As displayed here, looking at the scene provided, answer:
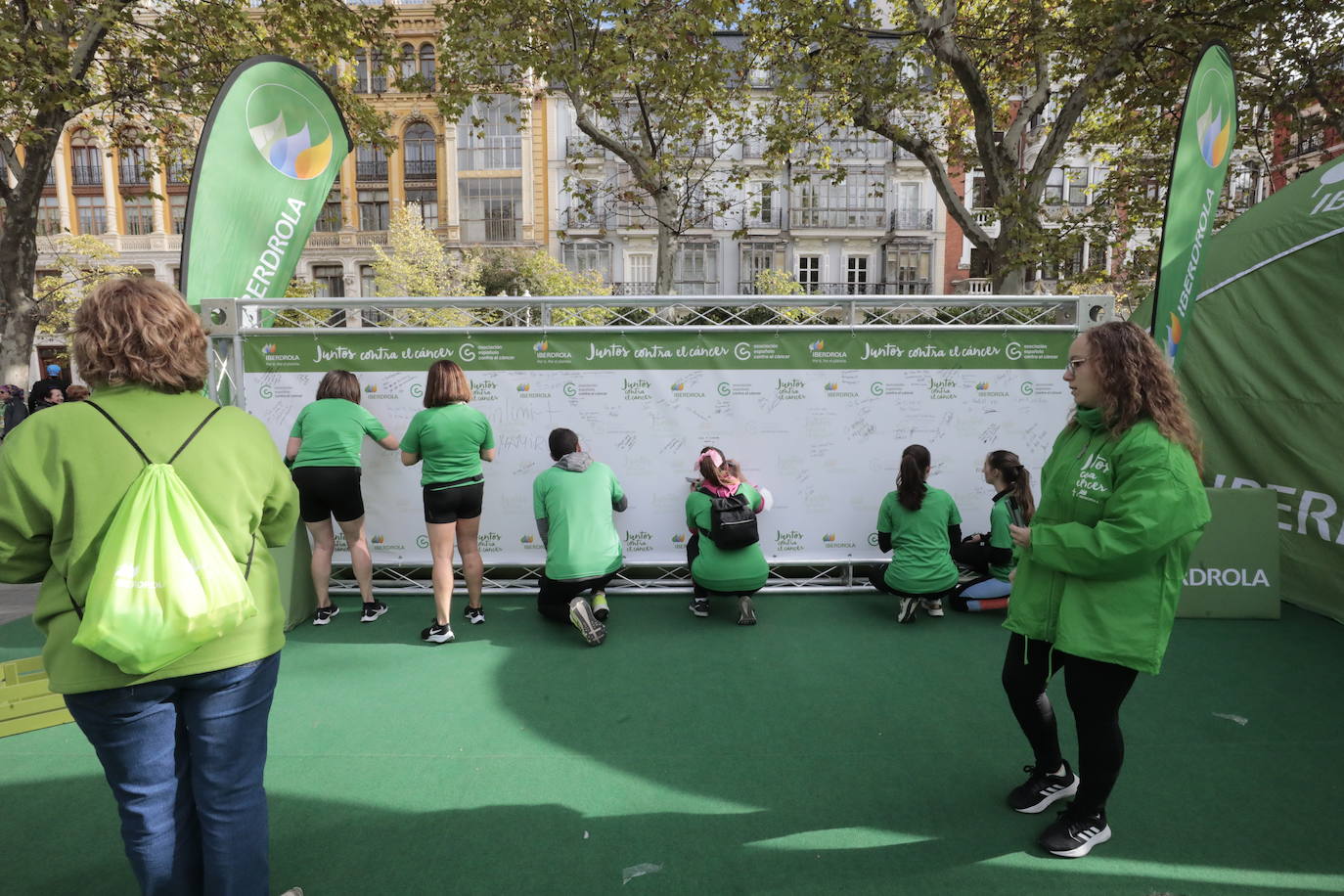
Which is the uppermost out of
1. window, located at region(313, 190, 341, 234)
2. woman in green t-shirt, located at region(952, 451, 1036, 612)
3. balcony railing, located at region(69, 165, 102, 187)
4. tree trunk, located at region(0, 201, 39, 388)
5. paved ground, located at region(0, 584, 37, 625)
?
balcony railing, located at region(69, 165, 102, 187)

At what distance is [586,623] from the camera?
4562 mm

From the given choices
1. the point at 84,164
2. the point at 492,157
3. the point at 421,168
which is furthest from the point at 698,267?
the point at 84,164

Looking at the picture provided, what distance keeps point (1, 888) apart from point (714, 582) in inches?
140

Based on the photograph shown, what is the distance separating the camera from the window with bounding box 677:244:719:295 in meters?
35.7

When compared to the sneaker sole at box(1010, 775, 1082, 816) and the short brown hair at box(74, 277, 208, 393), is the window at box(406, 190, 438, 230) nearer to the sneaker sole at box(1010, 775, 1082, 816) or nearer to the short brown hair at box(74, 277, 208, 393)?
the short brown hair at box(74, 277, 208, 393)

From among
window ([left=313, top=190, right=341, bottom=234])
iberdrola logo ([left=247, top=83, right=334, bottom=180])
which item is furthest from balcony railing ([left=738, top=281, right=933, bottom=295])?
iberdrola logo ([left=247, top=83, right=334, bottom=180])

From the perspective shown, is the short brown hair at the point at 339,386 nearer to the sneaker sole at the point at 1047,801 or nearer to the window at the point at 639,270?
the sneaker sole at the point at 1047,801

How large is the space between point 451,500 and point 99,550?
116 inches

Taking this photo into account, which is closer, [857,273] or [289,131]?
[289,131]

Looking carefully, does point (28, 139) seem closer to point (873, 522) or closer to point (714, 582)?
point (714, 582)

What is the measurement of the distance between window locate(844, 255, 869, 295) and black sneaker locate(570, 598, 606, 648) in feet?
113

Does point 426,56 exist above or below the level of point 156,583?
above

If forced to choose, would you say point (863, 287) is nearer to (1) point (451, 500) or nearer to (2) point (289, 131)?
(2) point (289, 131)

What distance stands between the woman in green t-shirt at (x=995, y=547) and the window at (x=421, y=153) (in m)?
37.5
